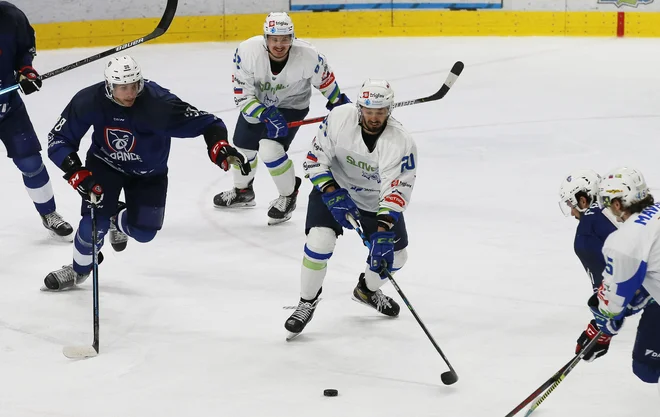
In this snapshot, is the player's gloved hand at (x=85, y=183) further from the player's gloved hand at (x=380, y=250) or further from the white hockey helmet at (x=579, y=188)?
the white hockey helmet at (x=579, y=188)

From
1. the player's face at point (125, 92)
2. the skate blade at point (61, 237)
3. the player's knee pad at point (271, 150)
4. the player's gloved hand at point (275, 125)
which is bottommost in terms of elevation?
the skate blade at point (61, 237)

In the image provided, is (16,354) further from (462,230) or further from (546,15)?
(546,15)

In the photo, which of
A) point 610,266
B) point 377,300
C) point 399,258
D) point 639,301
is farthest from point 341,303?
point 610,266

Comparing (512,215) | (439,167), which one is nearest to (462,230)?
(512,215)

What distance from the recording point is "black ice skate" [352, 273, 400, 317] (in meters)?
4.44

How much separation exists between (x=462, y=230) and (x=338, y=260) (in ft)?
2.76

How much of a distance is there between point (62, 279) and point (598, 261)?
8.00ft

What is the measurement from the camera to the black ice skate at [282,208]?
19.4 ft

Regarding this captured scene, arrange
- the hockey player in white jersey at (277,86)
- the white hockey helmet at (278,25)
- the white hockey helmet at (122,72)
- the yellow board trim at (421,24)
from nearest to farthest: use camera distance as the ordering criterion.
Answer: the white hockey helmet at (122,72) < the white hockey helmet at (278,25) < the hockey player in white jersey at (277,86) < the yellow board trim at (421,24)

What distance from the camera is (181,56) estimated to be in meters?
11.4

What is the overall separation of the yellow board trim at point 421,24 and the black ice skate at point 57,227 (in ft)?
22.4

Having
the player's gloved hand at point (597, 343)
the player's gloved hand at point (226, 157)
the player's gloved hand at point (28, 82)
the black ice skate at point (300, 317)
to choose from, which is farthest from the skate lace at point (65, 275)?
the player's gloved hand at point (597, 343)

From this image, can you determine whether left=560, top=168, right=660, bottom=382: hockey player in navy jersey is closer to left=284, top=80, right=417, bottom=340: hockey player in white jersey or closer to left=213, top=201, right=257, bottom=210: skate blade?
left=284, top=80, right=417, bottom=340: hockey player in white jersey

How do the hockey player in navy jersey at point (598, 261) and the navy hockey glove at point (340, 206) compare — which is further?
the navy hockey glove at point (340, 206)
